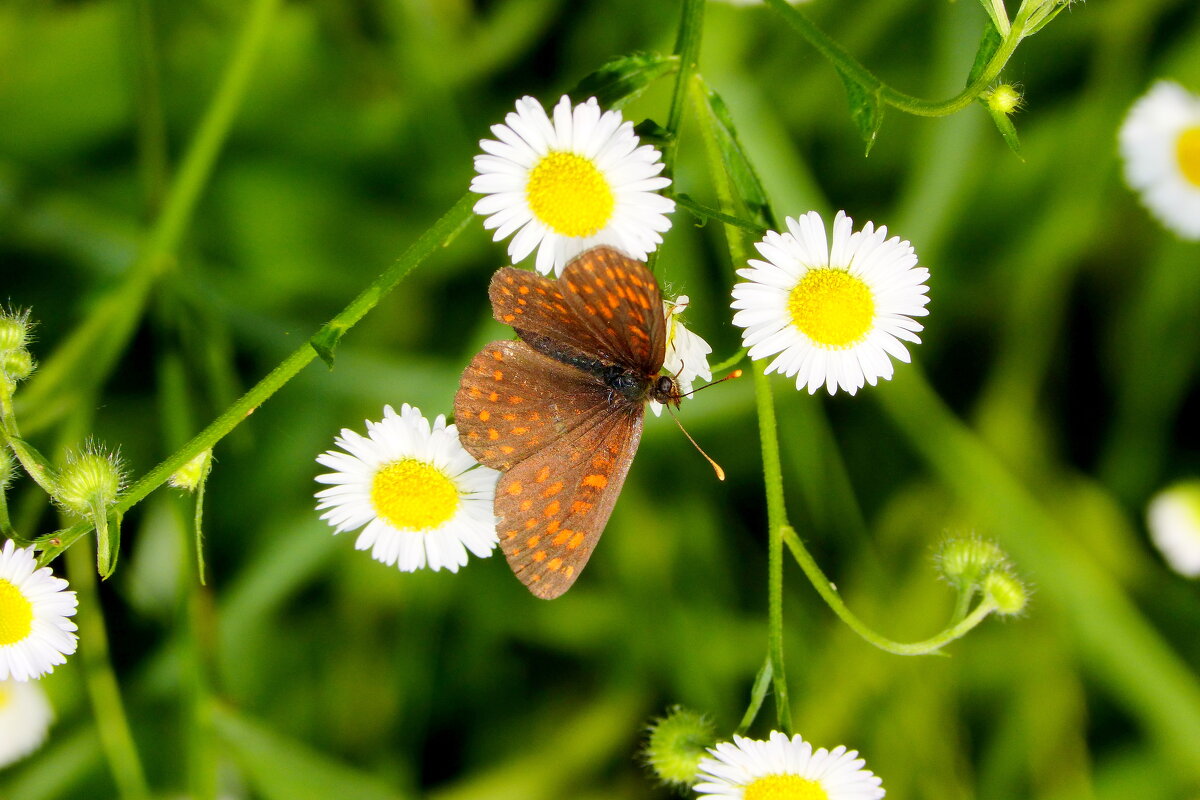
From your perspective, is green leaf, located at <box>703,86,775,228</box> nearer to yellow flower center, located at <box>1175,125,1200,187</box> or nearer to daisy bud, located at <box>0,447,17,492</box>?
daisy bud, located at <box>0,447,17,492</box>

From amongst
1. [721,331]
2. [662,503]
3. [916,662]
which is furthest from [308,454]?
[916,662]

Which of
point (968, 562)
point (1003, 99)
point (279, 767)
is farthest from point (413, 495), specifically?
point (1003, 99)

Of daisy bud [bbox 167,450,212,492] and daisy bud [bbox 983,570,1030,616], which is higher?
daisy bud [bbox 983,570,1030,616]

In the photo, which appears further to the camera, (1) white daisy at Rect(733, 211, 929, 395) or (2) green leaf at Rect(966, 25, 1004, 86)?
(1) white daisy at Rect(733, 211, 929, 395)

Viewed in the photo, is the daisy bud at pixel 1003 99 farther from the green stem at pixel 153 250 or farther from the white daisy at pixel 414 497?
the green stem at pixel 153 250

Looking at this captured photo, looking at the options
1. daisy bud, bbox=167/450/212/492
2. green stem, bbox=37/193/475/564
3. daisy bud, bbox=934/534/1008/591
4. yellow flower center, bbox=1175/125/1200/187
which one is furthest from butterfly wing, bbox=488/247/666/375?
yellow flower center, bbox=1175/125/1200/187

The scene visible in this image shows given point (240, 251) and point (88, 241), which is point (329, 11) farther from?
point (88, 241)

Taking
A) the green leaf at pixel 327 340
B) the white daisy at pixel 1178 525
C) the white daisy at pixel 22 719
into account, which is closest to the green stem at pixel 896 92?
the green leaf at pixel 327 340
